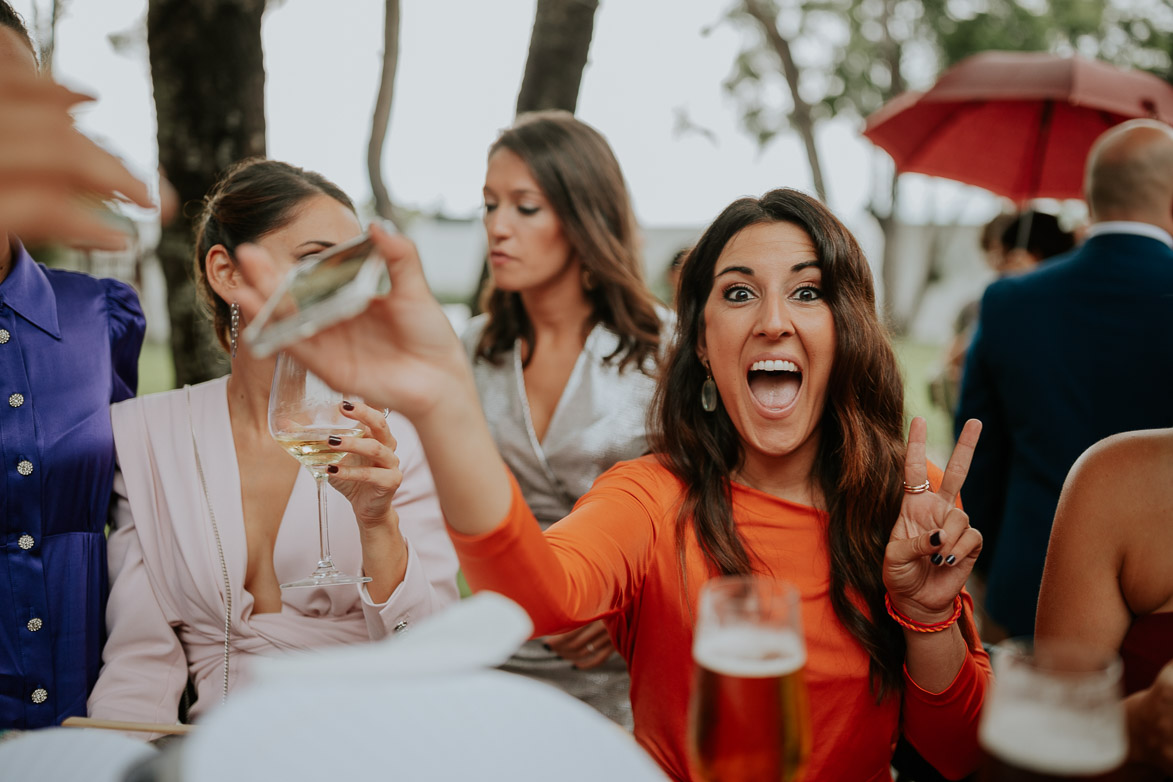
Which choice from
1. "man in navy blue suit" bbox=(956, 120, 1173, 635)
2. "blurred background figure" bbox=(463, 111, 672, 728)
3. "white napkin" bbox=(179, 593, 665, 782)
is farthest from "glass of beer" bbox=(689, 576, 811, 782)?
"man in navy blue suit" bbox=(956, 120, 1173, 635)

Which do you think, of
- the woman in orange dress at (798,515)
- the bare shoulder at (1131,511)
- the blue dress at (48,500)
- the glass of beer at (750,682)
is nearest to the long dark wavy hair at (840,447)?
the woman in orange dress at (798,515)

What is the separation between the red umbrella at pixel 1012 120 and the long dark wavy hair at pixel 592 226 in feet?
7.46

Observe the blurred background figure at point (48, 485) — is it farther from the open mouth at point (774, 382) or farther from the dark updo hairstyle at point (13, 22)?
the open mouth at point (774, 382)

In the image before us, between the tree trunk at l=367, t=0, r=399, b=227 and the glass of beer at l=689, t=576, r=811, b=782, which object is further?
the tree trunk at l=367, t=0, r=399, b=227

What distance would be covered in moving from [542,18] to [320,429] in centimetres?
347

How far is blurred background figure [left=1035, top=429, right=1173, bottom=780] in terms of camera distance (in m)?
1.69

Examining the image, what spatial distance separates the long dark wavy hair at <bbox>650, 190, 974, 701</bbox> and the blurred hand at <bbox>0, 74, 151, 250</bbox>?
4.09ft

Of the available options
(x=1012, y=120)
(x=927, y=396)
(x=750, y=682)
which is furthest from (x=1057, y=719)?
(x=927, y=396)

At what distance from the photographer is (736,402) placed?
2016mm

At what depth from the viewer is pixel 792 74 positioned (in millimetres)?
7293

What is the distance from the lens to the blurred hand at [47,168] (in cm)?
114

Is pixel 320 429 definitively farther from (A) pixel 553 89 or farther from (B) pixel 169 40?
(A) pixel 553 89

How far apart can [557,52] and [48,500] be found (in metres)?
3.31

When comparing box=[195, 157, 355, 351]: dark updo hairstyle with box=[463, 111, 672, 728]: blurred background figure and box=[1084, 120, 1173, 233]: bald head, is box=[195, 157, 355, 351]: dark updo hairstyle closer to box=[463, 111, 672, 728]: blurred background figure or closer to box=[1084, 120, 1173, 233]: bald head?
box=[463, 111, 672, 728]: blurred background figure
